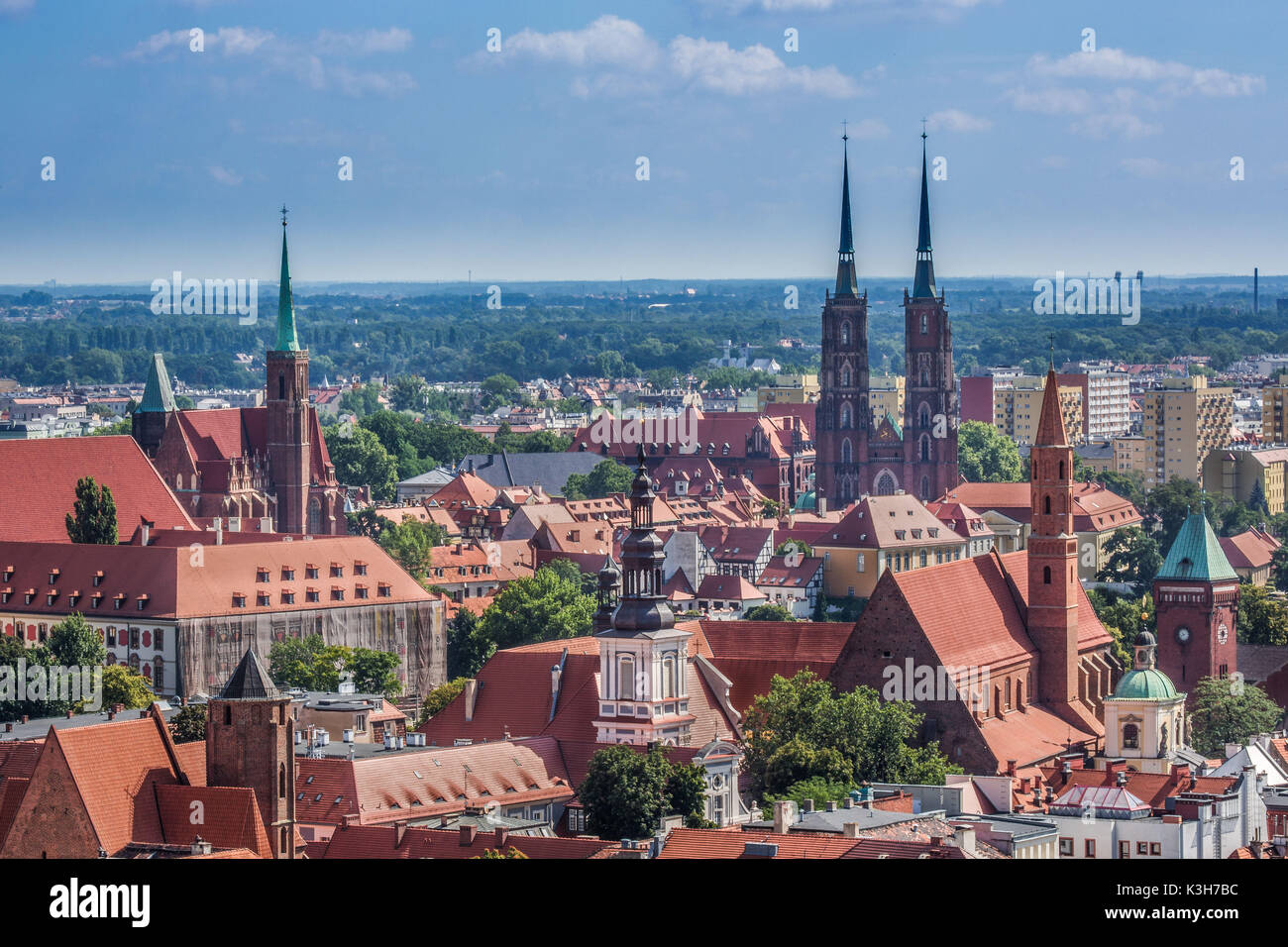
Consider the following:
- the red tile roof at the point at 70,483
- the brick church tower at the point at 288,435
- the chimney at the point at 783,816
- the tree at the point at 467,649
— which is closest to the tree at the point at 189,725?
the chimney at the point at 783,816

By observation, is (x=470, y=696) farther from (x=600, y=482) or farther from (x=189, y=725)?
(x=600, y=482)

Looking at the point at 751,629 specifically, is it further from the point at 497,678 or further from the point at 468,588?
the point at 468,588

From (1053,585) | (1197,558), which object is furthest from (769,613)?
(1053,585)

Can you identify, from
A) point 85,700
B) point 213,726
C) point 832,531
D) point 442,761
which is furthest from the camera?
point 832,531
